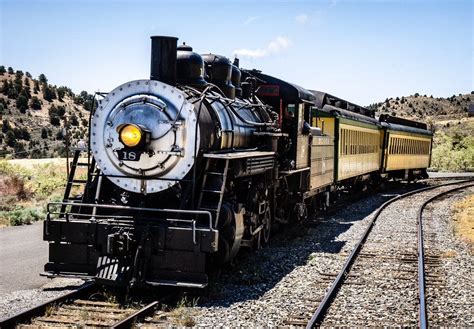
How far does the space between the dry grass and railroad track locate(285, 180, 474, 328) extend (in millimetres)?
1246

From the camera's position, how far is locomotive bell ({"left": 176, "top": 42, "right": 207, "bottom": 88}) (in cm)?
962

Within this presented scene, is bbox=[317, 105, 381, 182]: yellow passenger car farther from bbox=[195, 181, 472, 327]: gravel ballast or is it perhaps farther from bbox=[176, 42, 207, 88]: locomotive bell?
bbox=[176, 42, 207, 88]: locomotive bell

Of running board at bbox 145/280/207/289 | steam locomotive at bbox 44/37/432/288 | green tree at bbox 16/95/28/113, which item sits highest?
green tree at bbox 16/95/28/113

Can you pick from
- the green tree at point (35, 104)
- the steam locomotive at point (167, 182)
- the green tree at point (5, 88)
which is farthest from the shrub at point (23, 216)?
the green tree at point (5, 88)

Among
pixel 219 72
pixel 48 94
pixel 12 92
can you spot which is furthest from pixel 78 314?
pixel 48 94

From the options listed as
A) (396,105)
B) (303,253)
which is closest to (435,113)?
(396,105)

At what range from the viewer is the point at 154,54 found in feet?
29.9

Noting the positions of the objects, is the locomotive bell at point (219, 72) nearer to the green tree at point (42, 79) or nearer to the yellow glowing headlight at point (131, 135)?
the yellow glowing headlight at point (131, 135)

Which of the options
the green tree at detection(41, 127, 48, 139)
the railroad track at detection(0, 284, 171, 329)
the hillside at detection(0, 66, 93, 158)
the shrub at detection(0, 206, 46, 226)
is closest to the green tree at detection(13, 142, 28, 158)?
the hillside at detection(0, 66, 93, 158)

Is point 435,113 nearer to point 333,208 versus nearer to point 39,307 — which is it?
A: point 333,208

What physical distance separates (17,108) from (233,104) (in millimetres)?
41498

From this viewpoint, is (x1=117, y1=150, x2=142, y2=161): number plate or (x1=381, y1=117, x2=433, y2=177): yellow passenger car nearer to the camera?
(x1=117, y1=150, x2=142, y2=161): number plate

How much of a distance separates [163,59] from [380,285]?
4553 mm

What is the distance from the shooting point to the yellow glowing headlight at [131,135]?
8250mm
